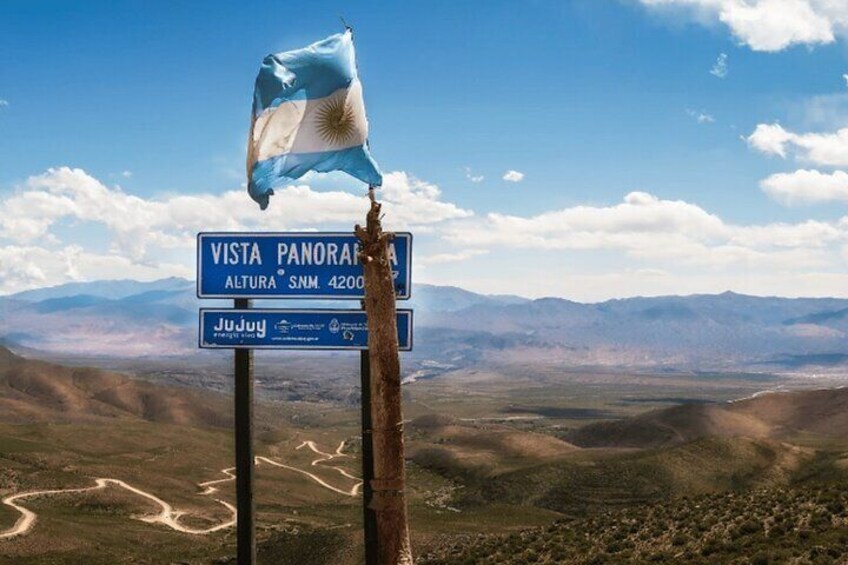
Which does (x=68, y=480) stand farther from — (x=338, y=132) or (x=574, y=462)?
(x=338, y=132)

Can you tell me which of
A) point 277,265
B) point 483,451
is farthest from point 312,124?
point 483,451

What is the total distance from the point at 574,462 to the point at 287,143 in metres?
83.8

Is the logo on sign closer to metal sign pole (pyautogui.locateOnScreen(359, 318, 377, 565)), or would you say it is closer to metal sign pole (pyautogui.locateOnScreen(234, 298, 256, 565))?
metal sign pole (pyautogui.locateOnScreen(234, 298, 256, 565))

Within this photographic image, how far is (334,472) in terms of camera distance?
10612 cm

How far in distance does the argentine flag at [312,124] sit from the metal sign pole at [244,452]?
7.25 ft

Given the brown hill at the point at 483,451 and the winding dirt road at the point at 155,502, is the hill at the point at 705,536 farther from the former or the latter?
the brown hill at the point at 483,451

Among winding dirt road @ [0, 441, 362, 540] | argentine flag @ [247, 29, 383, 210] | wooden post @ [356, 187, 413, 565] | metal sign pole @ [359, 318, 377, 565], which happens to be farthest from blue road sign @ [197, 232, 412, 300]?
winding dirt road @ [0, 441, 362, 540]

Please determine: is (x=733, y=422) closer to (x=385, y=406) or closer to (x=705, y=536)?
(x=705, y=536)

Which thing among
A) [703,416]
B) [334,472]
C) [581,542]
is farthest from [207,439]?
[581,542]

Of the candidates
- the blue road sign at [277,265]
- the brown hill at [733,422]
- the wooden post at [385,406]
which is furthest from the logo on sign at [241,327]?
the brown hill at [733,422]

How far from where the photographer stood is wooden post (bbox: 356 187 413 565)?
9219 mm

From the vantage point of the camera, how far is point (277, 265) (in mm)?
12734

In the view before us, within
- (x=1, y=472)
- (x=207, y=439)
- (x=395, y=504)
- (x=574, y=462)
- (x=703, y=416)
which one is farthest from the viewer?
(x=703, y=416)

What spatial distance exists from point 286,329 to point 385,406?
382 cm
